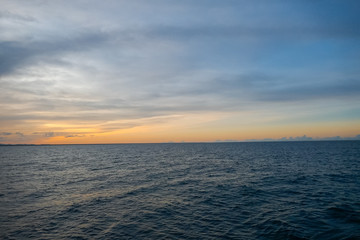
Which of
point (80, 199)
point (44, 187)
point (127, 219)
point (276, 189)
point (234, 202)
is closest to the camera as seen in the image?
point (127, 219)

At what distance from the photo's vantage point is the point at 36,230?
1739 centimetres

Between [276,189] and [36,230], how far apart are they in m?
28.0

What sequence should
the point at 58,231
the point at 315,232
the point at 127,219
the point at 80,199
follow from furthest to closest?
the point at 80,199 < the point at 127,219 < the point at 58,231 < the point at 315,232

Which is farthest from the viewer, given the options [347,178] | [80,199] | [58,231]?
[347,178]

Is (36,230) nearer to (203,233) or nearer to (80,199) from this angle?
(80,199)

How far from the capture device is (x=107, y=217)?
2002 centimetres

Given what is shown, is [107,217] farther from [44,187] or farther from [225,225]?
[44,187]

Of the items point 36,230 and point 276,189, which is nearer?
point 36,230

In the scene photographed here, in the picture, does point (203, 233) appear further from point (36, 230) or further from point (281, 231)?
point (36, 230)

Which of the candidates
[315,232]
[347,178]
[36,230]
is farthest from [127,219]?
[347,178]

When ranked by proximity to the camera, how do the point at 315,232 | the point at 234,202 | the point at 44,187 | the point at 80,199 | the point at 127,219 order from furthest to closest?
the point at 44,187, the point at 80,199, the point at 234,202, the point at 127,219, the point at 315,232

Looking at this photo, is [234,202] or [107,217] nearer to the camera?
[107,217]

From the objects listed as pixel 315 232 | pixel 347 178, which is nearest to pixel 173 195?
pixel 315 232

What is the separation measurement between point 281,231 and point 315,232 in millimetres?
2509
